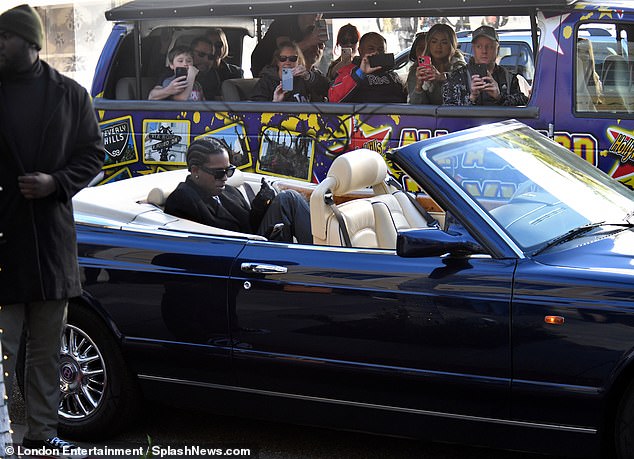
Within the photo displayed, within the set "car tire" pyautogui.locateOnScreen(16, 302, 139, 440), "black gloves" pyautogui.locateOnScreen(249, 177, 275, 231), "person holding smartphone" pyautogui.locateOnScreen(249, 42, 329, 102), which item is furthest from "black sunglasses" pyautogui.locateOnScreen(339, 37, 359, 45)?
"car tire" pyautogui.locateOnScreen(16, 302, 139, 440)

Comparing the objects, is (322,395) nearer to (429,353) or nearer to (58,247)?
(429,353)

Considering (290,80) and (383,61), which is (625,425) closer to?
(383,61)

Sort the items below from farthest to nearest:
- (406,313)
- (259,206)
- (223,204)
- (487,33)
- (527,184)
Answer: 1. (487,33)
2. (259,206)
3. (223,204)
4. (527,184)
5. (406,313)

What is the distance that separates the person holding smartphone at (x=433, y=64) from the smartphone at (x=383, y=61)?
7.2 inches

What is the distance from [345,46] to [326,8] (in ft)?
2.99

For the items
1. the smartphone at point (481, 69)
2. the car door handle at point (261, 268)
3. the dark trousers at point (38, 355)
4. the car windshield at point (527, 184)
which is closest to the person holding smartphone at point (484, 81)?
the smartphone at point (481, 69)

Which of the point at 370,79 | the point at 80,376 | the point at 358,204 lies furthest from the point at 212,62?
the point at 80,376

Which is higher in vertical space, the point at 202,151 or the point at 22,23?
the point at 22,23

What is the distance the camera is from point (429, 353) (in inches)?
165

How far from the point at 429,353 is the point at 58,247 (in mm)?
1535

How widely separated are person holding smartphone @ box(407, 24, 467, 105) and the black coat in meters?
→ 4.53

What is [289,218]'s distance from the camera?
560cm

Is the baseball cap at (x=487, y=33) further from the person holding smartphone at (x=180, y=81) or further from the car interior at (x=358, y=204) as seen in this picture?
the car interior at (x=358, y=204)

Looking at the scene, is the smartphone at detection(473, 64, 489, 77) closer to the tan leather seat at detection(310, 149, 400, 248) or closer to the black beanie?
the tan leather seat at detection(310, 149, 400, 248)
